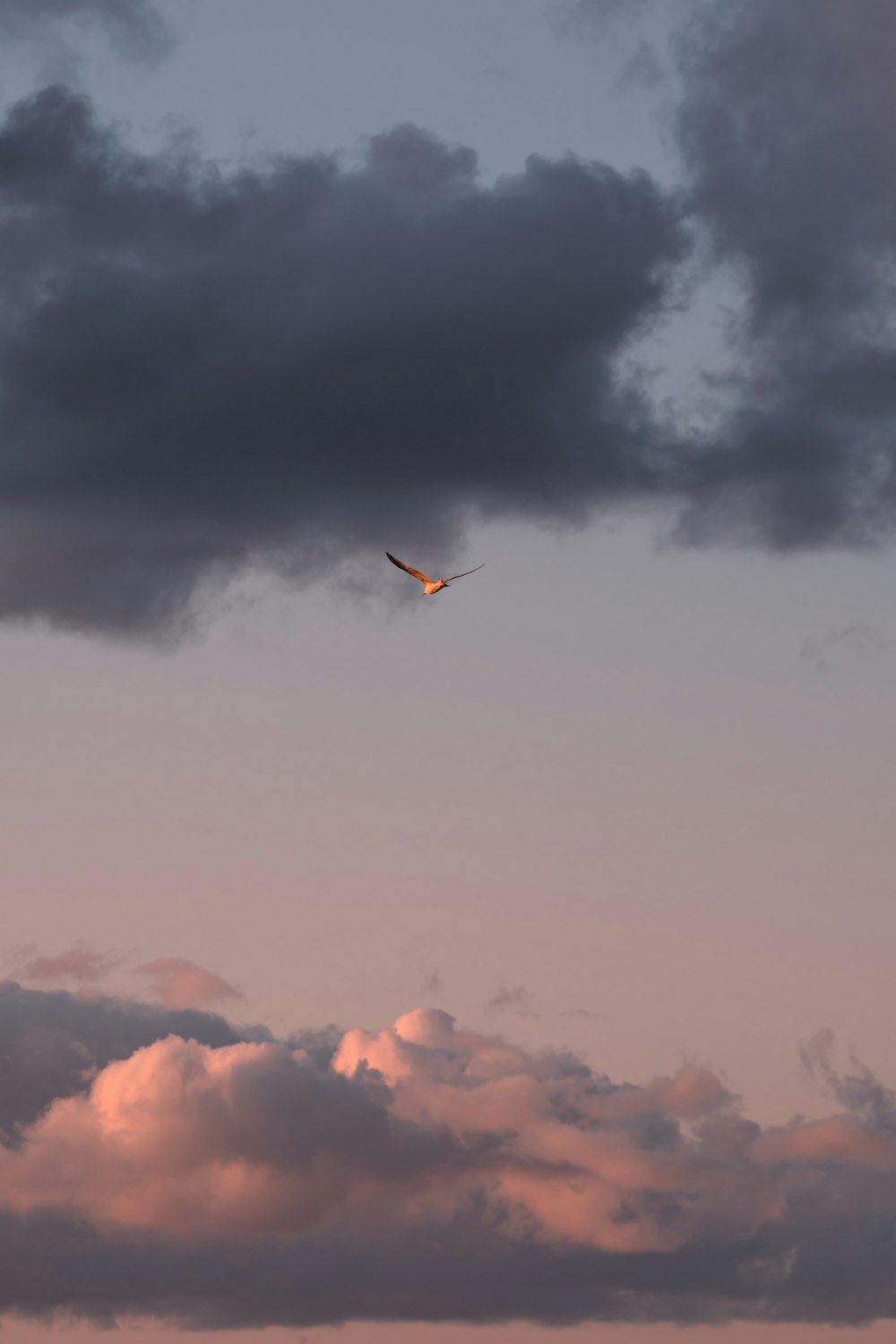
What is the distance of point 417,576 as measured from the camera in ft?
406
